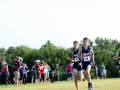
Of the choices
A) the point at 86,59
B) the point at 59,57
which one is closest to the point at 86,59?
the point at 86,59

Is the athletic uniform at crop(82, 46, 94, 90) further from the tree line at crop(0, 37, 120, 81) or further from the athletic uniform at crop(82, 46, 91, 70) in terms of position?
the tree line at crop(0, 37, 120, 81)

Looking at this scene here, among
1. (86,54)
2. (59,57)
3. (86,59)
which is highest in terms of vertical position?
(59,57)

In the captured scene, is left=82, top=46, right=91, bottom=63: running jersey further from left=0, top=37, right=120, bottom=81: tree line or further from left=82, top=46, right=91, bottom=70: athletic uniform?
left=0, top=37, right=120, bottom=81: tree line

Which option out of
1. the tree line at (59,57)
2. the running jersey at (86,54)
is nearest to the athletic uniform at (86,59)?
the running jersey at (86,54)

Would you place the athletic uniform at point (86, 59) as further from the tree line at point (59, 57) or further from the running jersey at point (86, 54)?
the tree line at point (59, 57)

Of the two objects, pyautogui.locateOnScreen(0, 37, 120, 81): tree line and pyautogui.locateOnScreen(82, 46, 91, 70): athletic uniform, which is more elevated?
pyautogui.locateOnScreen(0, 37, 120, 81): tree line

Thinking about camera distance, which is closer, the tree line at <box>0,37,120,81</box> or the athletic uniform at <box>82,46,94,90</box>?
the athletic uniform at <box>82,46,94,90</box>

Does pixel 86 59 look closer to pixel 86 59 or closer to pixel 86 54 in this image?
pixel 86 59

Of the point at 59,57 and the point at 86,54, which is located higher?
the point at 59,57

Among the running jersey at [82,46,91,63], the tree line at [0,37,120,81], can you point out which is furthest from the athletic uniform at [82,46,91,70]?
the tree line at [0,37,120,81]

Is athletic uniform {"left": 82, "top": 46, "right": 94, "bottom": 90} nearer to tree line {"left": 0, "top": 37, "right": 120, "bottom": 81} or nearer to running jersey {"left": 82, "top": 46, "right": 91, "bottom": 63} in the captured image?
running jersey {"left": 82, "top": 46, "right": 91, "bottom": 63}

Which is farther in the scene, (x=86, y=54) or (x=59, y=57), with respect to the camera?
(x=59, y=57)

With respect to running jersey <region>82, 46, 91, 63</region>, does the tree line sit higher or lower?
higher

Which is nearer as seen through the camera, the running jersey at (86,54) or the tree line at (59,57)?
the running jersey at (86,54)
